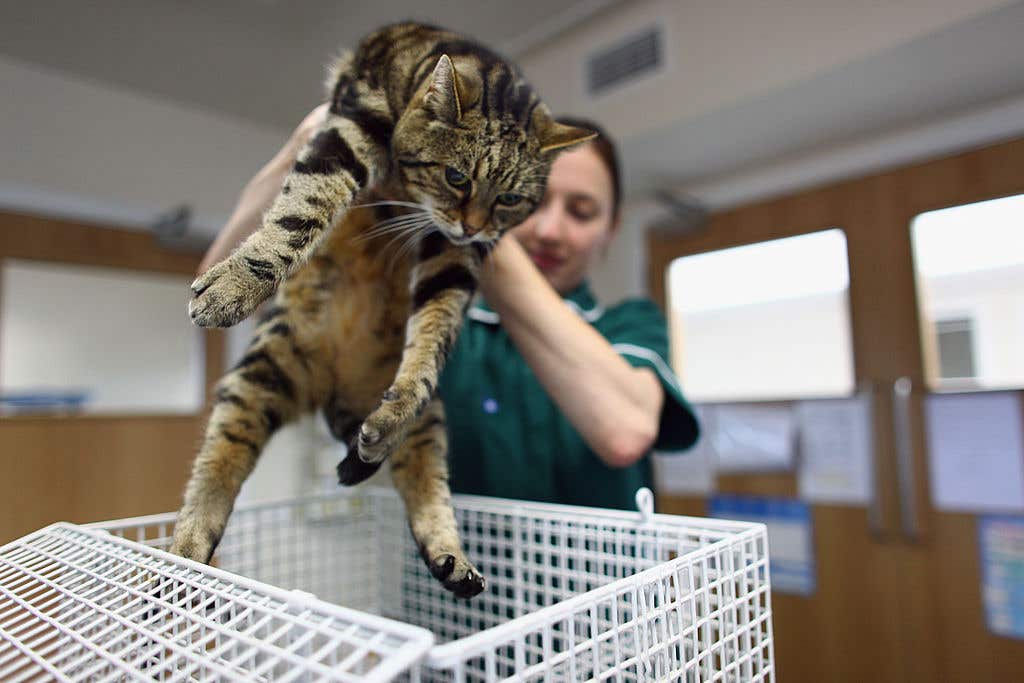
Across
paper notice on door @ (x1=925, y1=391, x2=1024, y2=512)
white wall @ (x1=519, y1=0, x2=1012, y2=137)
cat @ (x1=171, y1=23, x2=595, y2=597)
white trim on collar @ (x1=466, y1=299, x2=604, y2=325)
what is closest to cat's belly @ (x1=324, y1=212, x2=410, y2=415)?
cat @ (x1=171, y1=23, x2=595, y2=597)

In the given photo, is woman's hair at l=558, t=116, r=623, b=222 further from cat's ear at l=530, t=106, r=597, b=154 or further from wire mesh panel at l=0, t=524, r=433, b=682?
wire mesh panel at l=0, t=524, r=433, b=682

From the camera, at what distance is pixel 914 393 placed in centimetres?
120

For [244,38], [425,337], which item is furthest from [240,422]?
[244,38]

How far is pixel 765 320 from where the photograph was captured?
1.36 meters

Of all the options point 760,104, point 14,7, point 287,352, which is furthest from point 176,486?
point 760,104

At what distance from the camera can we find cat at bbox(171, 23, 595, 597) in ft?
1.45

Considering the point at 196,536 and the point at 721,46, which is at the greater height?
the point at 721,46

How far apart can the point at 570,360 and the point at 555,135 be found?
25 centimetres

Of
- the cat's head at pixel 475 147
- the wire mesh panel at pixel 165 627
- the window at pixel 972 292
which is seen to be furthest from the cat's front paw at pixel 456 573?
the window at pixel 972 292

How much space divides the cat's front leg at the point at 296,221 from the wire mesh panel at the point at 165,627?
0.16 meters

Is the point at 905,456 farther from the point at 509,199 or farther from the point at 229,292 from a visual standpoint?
the point at 229,292

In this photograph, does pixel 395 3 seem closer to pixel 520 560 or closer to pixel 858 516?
pixel 520 560

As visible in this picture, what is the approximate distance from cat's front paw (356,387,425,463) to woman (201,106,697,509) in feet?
0.63

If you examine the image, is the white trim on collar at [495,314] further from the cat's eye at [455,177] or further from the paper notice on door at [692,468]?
the paper notice on door at [692,468]
